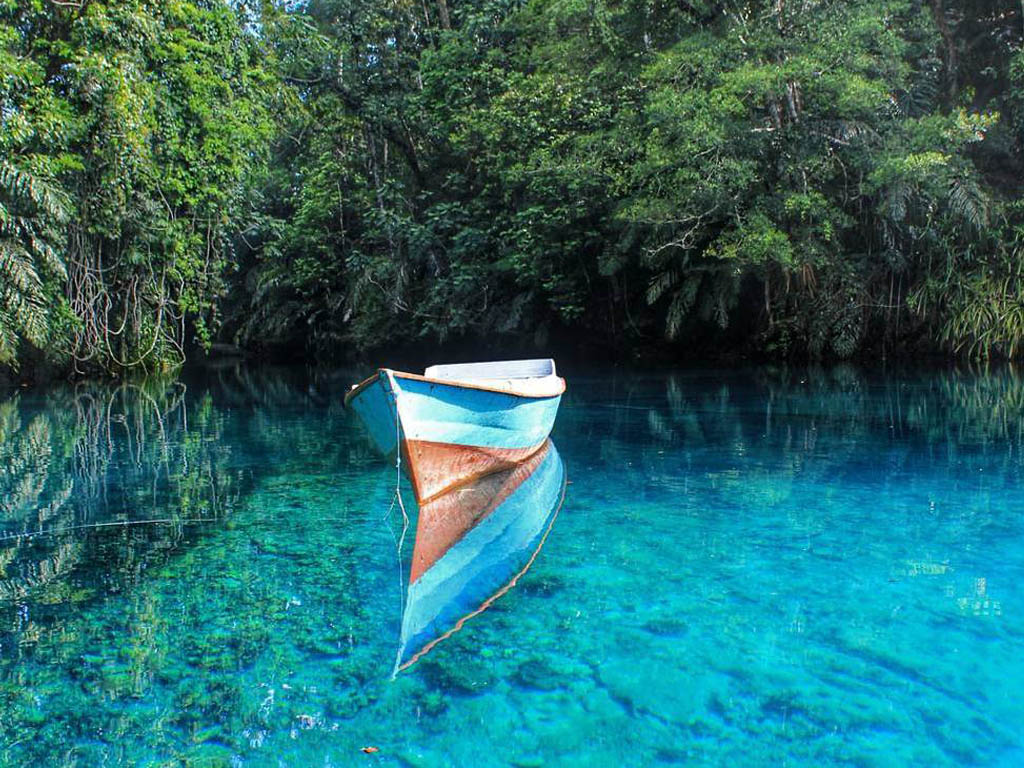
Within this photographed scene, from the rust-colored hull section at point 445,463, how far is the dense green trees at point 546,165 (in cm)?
875

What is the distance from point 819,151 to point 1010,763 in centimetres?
1466

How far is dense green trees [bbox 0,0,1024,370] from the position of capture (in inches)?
544

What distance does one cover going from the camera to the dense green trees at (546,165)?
45.3 ft

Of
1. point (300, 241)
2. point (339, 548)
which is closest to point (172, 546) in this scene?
point (339, 548)

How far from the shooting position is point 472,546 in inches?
217

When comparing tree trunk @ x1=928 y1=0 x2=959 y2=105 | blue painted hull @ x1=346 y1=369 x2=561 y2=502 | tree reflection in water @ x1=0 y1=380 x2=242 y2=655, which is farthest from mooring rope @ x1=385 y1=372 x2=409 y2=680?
tree trunk @ x1=928 y1=0 x2=959 y2=105

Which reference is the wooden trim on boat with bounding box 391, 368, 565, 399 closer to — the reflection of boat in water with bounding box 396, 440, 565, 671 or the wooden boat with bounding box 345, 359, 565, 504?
the wooden boat with bounding box 345, 359, 565, 504

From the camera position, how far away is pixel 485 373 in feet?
34.4

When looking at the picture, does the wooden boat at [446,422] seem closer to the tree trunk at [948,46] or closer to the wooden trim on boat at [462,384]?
the wooden trim on boat at [462,384]

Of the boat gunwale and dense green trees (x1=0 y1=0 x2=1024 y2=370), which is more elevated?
dense green trees (x1=0 y1=0 x2=1024 y2=370)

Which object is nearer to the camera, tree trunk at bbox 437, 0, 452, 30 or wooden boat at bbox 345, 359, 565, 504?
wooden boat at bbox 345, 359, 565, 504

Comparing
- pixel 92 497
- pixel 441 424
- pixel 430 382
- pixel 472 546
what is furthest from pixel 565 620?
pixel 92 497

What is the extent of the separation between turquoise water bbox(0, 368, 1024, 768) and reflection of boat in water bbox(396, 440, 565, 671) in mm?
128

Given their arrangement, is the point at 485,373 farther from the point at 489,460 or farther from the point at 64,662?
the point at 64,662
